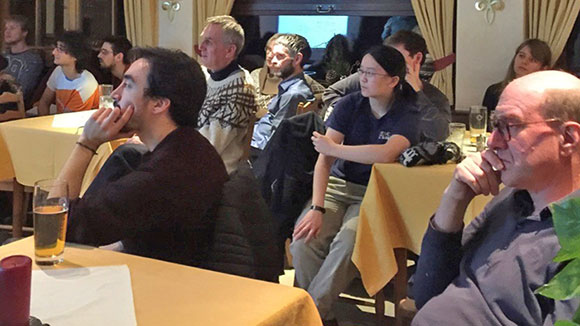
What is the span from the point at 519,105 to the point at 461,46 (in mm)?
3668

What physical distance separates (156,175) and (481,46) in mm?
3831

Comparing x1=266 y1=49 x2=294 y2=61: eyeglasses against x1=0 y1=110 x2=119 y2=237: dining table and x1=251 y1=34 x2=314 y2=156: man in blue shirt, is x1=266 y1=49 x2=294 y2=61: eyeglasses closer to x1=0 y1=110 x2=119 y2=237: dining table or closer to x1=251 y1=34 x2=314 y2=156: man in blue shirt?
x1=251 y1=34 x2=314 y2=156: man in blue shirt

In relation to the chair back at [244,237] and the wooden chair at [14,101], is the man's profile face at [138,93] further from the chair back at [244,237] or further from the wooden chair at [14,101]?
the wooden chair at [14,101]

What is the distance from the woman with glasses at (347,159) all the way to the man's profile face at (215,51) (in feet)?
2.73

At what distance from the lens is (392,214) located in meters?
2.61

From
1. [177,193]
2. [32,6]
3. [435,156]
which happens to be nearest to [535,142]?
[177,193]

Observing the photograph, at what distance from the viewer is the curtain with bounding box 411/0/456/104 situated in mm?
4984

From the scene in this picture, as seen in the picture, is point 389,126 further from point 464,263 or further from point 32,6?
point 32,6

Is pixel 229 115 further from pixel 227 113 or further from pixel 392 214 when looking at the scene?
pixel 392 214

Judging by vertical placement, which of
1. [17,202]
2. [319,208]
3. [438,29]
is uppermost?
[438,29]

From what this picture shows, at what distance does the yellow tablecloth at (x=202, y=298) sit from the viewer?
1138 millimetres

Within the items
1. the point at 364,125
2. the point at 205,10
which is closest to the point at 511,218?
the point at 364,125

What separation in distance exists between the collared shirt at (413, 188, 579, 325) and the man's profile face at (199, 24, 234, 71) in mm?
2139

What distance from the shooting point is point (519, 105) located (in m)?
1.46
